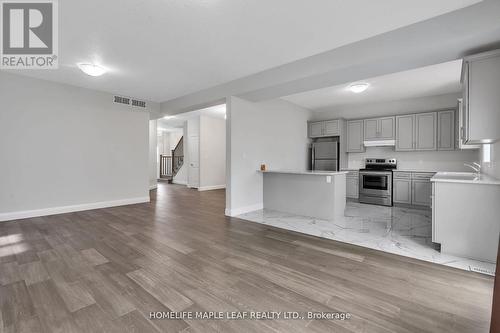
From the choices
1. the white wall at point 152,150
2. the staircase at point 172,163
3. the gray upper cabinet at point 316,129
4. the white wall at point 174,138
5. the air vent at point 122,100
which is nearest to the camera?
the air vent at point 122,100

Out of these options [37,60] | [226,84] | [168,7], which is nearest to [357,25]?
[168,7]

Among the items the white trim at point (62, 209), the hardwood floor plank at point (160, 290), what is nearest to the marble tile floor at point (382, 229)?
the hardwood floor plank at point (160, 290)

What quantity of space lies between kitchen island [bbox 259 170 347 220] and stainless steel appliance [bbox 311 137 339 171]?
204 centimetres

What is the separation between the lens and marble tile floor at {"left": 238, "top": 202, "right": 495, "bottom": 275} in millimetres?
2658

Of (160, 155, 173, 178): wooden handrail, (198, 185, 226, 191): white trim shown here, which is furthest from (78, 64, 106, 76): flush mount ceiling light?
(160, 155, 173, 178): wooden handrail

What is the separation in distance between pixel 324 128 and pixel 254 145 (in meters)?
2.88

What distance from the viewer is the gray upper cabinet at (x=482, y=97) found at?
241 cm

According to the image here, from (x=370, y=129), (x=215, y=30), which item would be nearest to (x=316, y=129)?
(x=370, y=129)

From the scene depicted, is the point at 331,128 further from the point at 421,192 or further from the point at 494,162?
the point at 494,162

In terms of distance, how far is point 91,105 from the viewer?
519 cm

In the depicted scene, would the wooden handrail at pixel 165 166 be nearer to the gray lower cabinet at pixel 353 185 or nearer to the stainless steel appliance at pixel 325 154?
the stainless steel appliance at pixel 325 154

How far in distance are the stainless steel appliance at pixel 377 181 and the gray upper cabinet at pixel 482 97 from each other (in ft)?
11.2

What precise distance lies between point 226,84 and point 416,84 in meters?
4.12

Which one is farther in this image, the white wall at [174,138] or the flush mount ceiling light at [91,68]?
the white wall at [174,138]
